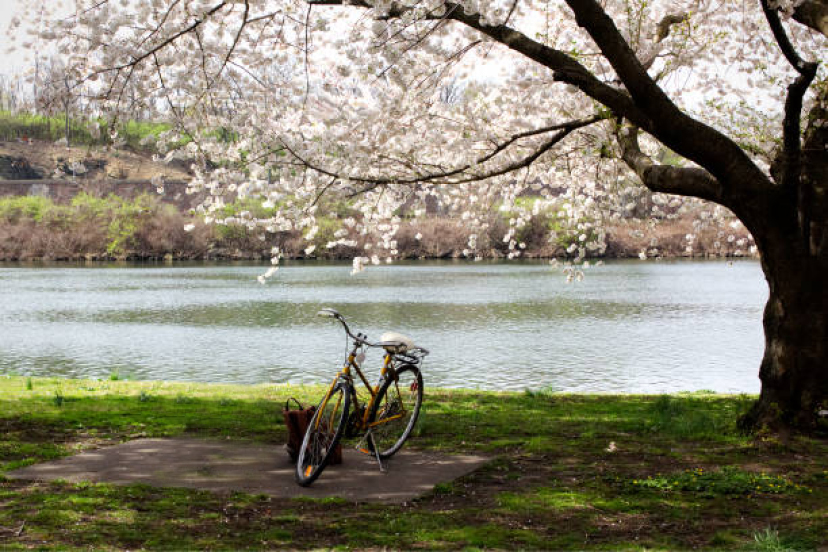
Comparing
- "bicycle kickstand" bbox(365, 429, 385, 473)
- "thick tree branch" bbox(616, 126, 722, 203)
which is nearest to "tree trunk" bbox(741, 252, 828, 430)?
"thick tree branch" bbox(616, 126, 722, 203)

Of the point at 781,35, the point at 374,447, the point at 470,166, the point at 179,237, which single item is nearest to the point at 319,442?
the point at 374,447

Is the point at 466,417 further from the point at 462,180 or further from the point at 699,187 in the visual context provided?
the point at 699,187

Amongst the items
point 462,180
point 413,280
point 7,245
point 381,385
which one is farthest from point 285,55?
point 7,245

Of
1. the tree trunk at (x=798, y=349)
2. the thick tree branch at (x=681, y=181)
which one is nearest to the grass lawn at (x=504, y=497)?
the tree trunk at (x=798, y=349)

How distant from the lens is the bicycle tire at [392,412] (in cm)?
653

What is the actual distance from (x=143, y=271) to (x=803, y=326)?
52177mm

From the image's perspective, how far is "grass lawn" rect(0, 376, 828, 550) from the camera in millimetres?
4441

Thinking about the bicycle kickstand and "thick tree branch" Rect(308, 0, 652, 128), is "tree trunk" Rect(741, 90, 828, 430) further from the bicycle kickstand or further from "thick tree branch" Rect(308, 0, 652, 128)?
the bicycle kickstand

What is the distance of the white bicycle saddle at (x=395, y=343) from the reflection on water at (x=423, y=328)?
28.0ft

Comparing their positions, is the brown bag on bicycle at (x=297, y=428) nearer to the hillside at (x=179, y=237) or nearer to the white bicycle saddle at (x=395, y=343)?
the white bicycle saddle at (x=395, y=343)

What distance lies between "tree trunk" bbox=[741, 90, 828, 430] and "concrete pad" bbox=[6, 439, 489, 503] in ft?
9.76

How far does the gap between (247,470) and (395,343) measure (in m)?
1.58

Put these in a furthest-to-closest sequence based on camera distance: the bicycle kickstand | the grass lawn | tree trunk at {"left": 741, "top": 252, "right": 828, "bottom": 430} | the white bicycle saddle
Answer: tree trunk at {"left": 741, "top": 252, "right": 828, "bottom": 430}, the white bicycle saddle, the bicycle kickstand, the grass lawn

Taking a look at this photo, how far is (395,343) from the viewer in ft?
21.4
